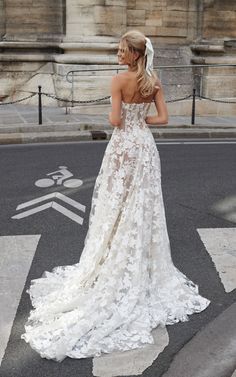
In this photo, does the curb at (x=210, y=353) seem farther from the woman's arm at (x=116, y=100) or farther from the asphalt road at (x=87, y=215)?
the woman's arm at (x=116, y=100)

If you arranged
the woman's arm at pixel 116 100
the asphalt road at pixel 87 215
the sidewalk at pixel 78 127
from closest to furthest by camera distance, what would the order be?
the asphalt road at pixel 87 215 → the woman's arm at pixel 116 100 → the sidewalk at pixel 78 127

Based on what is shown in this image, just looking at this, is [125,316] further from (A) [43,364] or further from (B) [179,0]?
(B) [179,0]

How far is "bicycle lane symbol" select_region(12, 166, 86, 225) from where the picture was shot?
21.7ft

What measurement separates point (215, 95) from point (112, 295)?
13.2 m

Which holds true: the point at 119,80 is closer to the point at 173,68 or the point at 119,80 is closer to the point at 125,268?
the point at 125,268

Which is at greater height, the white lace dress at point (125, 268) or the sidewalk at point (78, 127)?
the white lace dress at point (125, 268)

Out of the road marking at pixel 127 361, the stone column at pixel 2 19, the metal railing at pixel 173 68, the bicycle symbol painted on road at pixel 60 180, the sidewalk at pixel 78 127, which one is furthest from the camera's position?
the stone column at pixel 2 19

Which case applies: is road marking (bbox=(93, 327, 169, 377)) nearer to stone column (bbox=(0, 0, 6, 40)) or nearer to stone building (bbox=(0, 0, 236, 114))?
stone building (bbox=(0, 0, 236, 114))

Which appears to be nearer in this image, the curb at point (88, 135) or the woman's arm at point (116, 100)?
the woman's arm at point (116, 100)

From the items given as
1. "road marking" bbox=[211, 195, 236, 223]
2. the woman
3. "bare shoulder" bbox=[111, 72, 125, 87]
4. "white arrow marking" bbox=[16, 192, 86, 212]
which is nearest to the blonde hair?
the woman

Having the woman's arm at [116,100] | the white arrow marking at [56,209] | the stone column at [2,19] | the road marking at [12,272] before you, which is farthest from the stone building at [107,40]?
the woman's arm at [116,100]

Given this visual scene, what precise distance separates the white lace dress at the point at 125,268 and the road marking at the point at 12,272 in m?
0.16

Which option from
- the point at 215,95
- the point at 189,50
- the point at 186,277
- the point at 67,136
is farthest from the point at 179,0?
the point at 186,277

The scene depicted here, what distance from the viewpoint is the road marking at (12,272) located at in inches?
157
